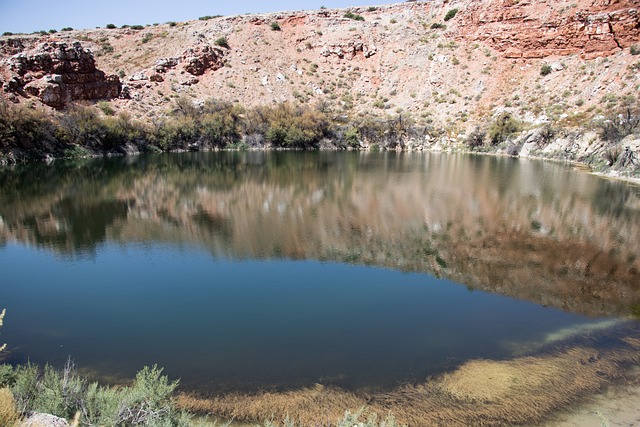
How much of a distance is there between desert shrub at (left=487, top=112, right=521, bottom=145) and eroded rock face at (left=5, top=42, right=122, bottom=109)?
42.6 metres

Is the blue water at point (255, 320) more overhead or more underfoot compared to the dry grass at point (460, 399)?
more overhead

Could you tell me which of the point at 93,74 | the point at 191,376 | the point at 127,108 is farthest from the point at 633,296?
the point at 93,74

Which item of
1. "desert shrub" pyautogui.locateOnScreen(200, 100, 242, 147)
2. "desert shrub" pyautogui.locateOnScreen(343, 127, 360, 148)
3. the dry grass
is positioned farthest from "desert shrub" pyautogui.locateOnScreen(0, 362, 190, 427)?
"desert shrub" pyautogui.locateOnScreen(343, 127, 360, 148)

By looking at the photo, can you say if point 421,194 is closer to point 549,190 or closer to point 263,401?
point 549,190

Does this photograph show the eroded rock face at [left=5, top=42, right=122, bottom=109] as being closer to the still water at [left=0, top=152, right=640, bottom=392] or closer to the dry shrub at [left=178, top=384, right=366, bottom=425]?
the still water at [left=0, top=152, right=640, bottom=392]

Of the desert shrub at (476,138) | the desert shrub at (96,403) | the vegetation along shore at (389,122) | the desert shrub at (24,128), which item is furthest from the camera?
the desert shrub at (476,138)

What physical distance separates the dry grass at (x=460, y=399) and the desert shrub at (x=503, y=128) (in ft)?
137

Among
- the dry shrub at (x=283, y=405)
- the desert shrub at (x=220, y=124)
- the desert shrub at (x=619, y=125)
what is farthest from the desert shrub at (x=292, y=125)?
the dry shrub at (x=283, y=405)

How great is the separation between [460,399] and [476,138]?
44.7 m

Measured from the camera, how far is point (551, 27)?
163 feet

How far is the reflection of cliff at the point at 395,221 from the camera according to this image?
11.8 meters

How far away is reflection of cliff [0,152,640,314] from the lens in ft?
38.8

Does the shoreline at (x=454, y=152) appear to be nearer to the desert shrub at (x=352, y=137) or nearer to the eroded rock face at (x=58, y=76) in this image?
the desert shrub at (x=352, y=137)

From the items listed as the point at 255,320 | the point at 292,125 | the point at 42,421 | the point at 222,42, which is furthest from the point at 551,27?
the point at 42,421
